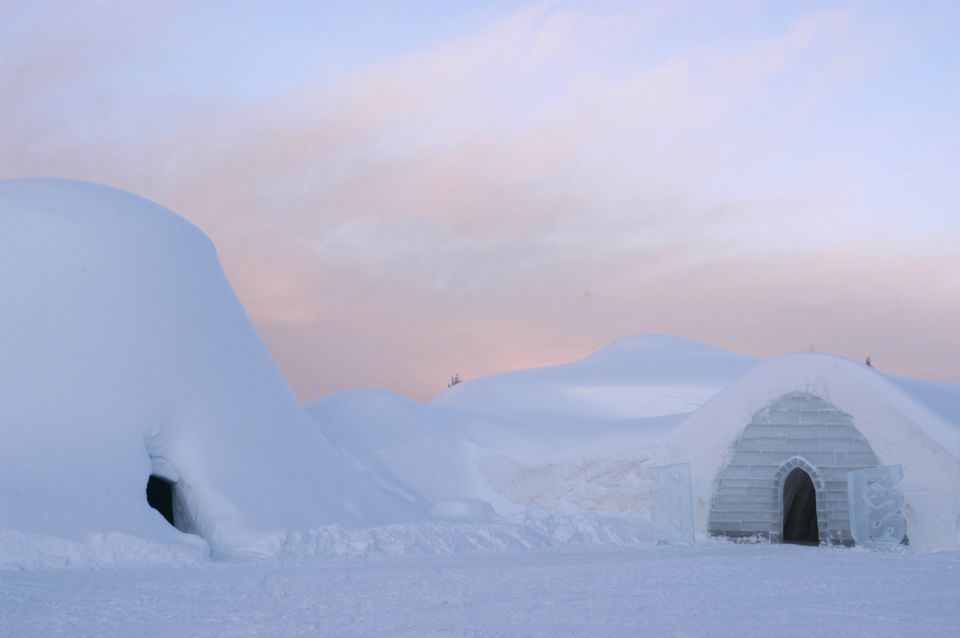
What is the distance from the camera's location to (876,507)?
16469mm

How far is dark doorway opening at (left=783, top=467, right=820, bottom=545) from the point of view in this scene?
20.6 metres

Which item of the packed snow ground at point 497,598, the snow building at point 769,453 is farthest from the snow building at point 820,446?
the packed snow ground at point 497,598

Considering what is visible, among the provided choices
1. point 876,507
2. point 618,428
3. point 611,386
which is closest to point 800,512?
point 618,428

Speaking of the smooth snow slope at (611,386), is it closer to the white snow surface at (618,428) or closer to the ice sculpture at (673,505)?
the white snow surface at (618,428)

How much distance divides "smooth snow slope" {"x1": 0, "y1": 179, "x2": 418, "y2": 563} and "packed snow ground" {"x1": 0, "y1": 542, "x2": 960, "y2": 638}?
148 centimetres

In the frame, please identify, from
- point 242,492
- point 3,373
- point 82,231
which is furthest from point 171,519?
point 82,231

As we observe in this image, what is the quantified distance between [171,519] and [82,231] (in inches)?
188

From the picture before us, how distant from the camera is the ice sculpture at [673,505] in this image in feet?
59.3

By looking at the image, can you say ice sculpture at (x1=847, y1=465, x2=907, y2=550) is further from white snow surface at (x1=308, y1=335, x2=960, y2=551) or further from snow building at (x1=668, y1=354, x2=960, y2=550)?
white snow surface at (x1=308, y1=335, x2=960, y2=551)

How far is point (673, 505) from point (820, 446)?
8.93ft

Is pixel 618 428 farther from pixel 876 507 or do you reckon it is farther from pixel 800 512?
pixel 876 507

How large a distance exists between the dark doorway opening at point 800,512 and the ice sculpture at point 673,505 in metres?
2.97

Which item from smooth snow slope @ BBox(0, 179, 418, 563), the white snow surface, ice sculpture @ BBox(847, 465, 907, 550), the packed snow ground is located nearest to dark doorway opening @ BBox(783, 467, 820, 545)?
the white snow surface

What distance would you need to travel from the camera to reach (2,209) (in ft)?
54.9
